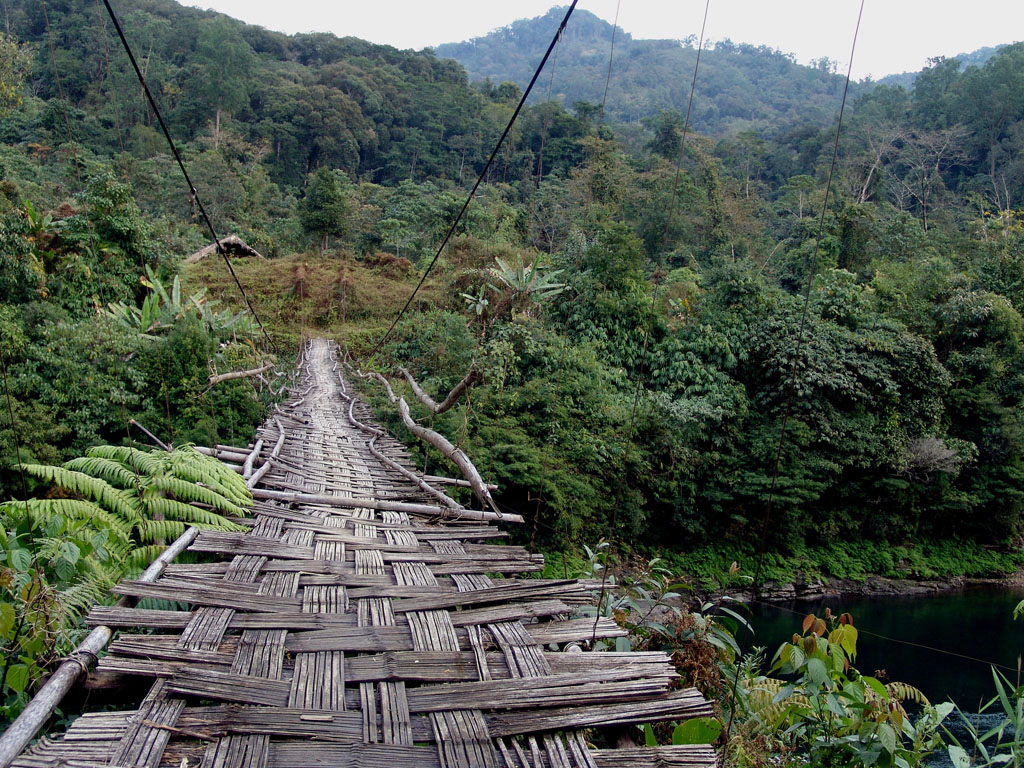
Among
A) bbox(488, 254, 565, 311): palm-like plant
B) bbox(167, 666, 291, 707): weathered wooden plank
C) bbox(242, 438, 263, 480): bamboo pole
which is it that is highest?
bbox(488, 254, 565, 311): palm-like plant

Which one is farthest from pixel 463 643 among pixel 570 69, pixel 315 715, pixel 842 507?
pixel 570 69

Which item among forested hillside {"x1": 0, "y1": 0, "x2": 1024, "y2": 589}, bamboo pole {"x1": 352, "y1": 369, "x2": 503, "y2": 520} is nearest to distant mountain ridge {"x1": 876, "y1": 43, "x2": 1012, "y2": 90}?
forested hillside {"x1": 0, "y1": 0, "x2": 1024, "y2": 589}

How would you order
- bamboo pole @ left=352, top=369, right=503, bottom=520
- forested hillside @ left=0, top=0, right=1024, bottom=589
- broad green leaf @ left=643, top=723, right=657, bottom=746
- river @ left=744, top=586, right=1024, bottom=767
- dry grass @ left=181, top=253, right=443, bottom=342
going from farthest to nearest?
dry grass @ left=181, top=253, right=443, bottom=342 → forested hillside @ left=0, top=0, right=1024, bottom=589 → river @ left=744, top=586, right=1024, bottom=767 → bamboo pole @ left=352, top=369, right=503, bottom=520 → broad green leaf @ left=643, top=723, right=657, bottom=746

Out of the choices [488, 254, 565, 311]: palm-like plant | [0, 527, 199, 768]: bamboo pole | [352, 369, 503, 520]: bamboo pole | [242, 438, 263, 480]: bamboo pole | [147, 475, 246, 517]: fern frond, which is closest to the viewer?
[0, 527, 199, 768]: bamboo pole

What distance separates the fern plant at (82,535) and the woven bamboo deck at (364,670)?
0.11 metres

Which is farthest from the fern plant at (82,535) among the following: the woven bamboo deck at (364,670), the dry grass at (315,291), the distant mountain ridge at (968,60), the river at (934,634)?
the distant mountain ridge at (968,60)

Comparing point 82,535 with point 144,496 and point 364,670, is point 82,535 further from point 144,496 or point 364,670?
point 364,670

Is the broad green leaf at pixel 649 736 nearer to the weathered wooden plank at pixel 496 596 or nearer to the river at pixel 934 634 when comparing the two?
the weathered wooden plank at pixel 496 596

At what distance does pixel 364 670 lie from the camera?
1271mm

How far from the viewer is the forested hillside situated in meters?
6.59

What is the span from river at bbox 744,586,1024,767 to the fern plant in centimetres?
587

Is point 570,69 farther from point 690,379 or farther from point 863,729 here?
point 863,729

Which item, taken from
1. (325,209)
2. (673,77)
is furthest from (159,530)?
(673,77)

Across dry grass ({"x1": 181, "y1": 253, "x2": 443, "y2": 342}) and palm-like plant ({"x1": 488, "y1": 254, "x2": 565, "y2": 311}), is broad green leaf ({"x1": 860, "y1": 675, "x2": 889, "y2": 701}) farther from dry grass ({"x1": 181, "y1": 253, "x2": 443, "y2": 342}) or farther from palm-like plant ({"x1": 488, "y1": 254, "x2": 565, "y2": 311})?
dry grass ({"x1": 181, "y1": 253, "x2": 443, "y2": 342})
